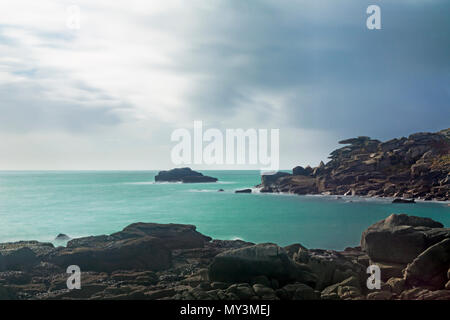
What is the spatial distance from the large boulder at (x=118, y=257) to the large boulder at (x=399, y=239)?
12361 millimetres

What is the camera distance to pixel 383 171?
351ft

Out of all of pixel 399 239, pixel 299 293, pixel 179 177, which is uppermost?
pixel 399 239

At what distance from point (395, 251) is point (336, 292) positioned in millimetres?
4935

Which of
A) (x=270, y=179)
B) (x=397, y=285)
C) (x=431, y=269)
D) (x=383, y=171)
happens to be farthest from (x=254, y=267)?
(x=270, y=179)

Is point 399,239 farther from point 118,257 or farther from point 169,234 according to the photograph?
point 169,234

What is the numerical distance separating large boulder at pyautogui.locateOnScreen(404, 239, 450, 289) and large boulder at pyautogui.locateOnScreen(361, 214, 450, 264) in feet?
5.54

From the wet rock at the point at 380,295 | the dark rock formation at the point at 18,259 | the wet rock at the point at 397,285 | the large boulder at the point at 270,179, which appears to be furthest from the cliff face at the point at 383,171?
the dark rock formation at the point at 18,259

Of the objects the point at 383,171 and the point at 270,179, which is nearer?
the point at 383,171

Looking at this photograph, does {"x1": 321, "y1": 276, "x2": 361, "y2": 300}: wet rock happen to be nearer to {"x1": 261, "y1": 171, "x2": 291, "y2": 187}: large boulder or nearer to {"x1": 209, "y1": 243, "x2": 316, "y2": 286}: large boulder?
{"x1": 209, "y1": 243, "x2": 316, "y2": 286}: large boulder

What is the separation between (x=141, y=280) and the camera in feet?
58.1

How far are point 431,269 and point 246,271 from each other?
26.7ft
